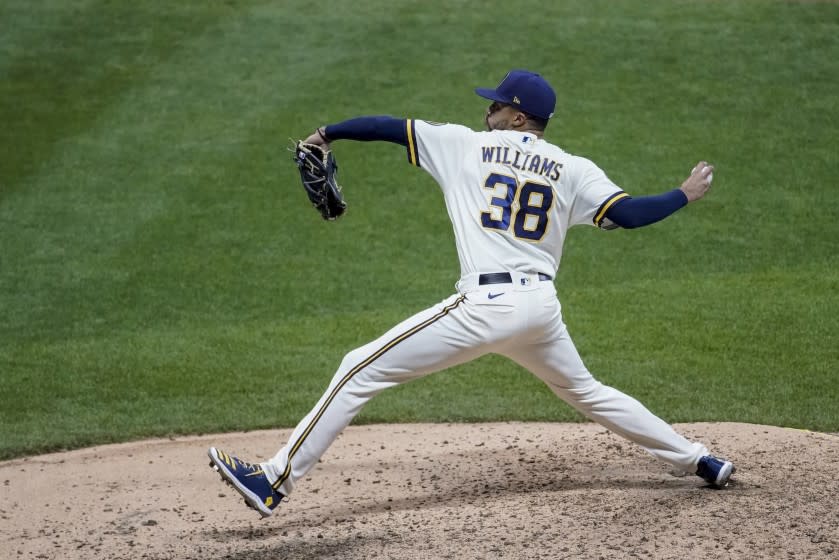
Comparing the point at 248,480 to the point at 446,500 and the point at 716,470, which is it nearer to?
the point at 446,500

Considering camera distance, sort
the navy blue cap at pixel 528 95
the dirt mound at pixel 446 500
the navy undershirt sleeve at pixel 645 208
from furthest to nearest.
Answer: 1. the navy blue cap at pixel 528 95
2. the navy undershirt sleeve at pixel 645 208
3. the dirt mound at pixel 446 500

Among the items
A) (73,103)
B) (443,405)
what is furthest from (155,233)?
(443,405)

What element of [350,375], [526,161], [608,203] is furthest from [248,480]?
[608,203]

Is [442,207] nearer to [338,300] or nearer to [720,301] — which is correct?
[338,300]

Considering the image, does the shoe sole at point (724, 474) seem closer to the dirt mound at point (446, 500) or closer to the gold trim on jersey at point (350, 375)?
the dirt mound at point (446, 500)

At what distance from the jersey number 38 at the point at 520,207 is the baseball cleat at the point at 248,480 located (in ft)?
4.45

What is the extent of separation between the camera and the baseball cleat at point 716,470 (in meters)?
4.70

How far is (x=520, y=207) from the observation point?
447 centimetres

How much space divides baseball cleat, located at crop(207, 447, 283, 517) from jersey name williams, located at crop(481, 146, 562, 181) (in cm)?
157

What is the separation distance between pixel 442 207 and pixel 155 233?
2.50 m

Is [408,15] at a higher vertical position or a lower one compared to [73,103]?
higher

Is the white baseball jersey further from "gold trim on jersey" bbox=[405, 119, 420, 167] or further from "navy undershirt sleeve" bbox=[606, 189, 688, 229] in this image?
"gold trim on jersey" bbox=[405, 119, 420, 167]

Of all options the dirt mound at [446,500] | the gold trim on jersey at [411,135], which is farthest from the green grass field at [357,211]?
the gold trim on jersey at [411,135]

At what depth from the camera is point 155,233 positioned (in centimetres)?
920
